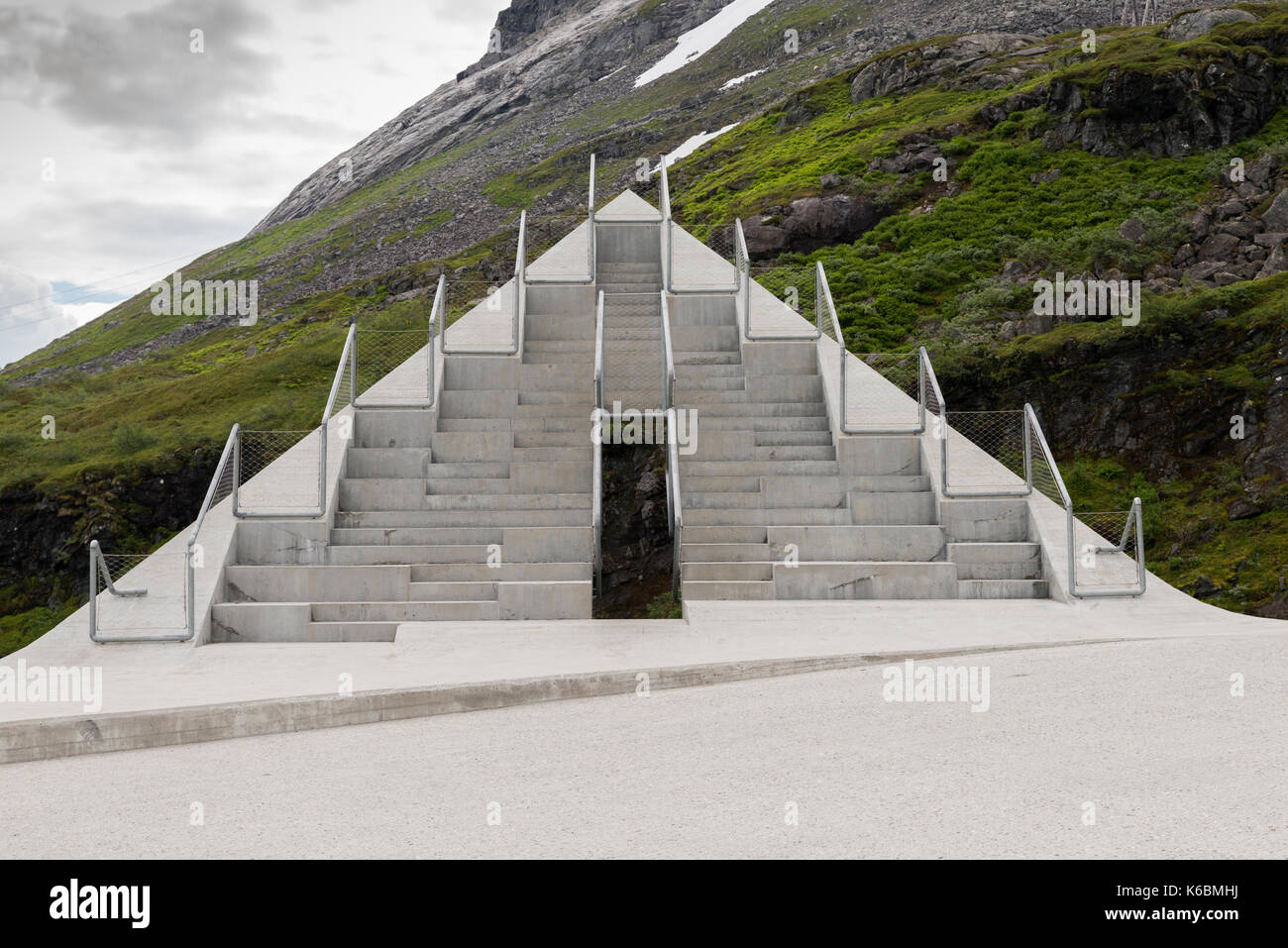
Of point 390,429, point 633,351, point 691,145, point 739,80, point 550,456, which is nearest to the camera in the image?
point 550,456

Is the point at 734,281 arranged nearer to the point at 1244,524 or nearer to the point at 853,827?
the point at 1244,524

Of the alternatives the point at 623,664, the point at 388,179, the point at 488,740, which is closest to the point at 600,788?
the point at 488,740

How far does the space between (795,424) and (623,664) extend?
580 cm

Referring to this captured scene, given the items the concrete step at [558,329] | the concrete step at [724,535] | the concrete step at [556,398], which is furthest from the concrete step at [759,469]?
the concrete step at [558,329]

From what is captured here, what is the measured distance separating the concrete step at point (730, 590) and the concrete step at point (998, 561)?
202 cm

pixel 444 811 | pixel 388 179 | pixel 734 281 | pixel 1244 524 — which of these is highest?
pixel 388 179

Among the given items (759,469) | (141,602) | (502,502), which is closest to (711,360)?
(759,469)

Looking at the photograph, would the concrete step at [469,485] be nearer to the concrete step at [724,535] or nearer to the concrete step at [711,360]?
the concrete step at [724,535]

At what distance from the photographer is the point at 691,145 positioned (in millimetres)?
61938

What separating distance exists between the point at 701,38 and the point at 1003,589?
103 meters

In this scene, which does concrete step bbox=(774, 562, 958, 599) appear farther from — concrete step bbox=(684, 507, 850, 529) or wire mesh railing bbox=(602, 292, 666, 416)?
wire mesh railing bbox=(602, 292, 666, 416)

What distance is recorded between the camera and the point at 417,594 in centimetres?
1077

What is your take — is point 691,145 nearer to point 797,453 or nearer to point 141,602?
point 797,453

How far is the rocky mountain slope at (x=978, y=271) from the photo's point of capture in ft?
53.1
